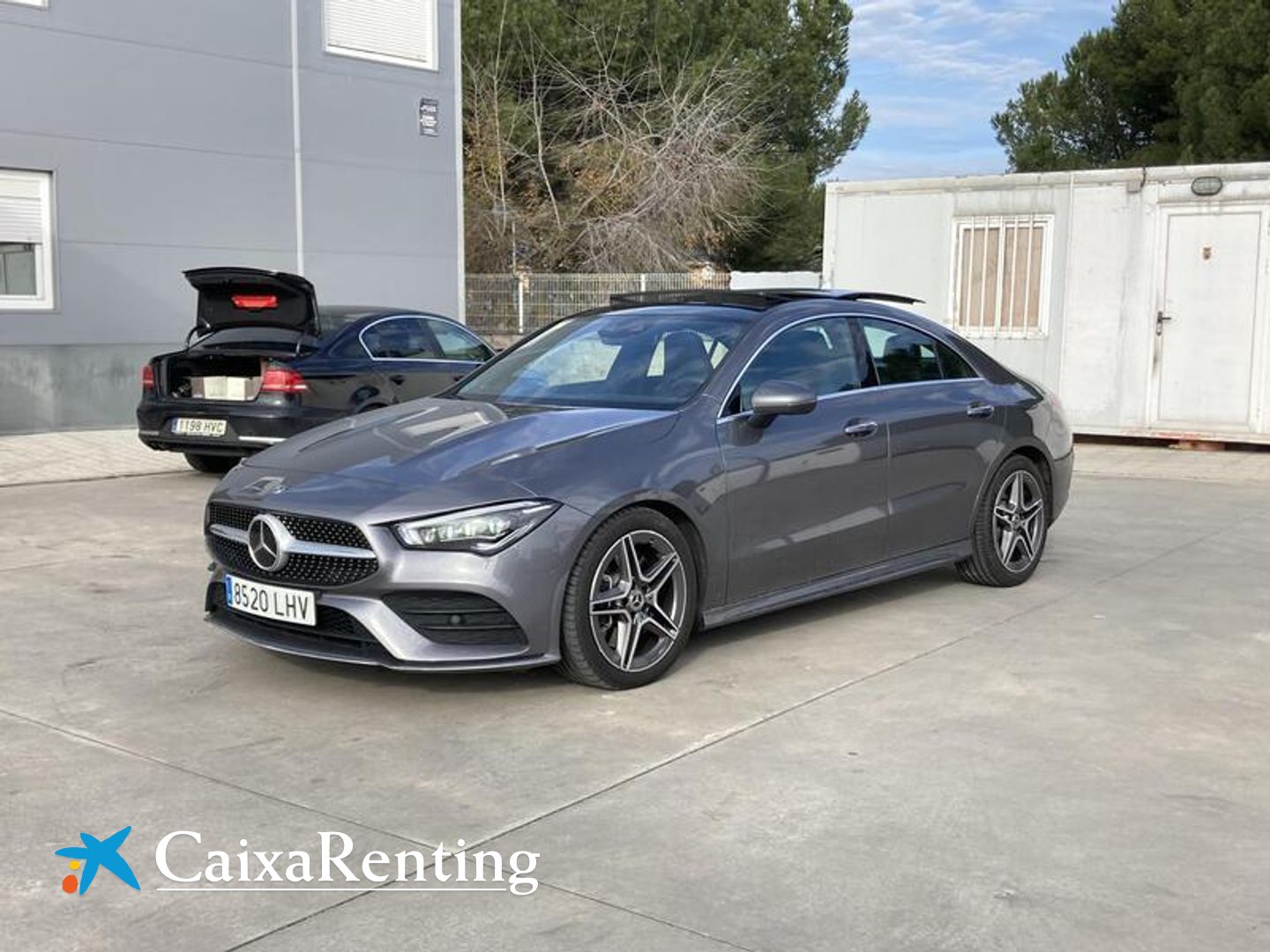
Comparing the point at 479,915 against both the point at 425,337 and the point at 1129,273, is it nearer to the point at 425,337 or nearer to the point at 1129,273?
the point at 425,337

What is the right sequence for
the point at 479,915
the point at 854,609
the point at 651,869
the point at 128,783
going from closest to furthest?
the point at 479,915 → the point at 651,869 → the point at 128,783 → the point at 854,609

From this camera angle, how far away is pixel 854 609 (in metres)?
6.53

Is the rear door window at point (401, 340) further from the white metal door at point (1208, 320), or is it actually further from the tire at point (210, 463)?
the white metal door at point (1208, 320)

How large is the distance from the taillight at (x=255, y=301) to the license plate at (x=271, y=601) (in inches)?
216

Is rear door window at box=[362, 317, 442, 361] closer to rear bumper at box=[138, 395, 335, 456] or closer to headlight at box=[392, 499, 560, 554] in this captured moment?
rear bumper at box=[138, 395, 335, 456]

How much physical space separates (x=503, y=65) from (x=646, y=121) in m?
3.26

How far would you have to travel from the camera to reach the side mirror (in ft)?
17.9

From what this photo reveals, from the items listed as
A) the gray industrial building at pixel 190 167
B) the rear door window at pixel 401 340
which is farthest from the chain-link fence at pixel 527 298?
the rear door window at pixel 401 340

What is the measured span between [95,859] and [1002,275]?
12.5 meters

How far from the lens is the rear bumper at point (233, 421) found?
384 inches

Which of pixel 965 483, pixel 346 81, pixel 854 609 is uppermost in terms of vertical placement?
pixel 346 81

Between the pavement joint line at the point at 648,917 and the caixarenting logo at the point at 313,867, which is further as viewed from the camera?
the caixarenting logo at the point at 313,867

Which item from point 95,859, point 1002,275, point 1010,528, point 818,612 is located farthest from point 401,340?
point 95,859

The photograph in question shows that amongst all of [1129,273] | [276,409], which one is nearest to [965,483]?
[276,409]
